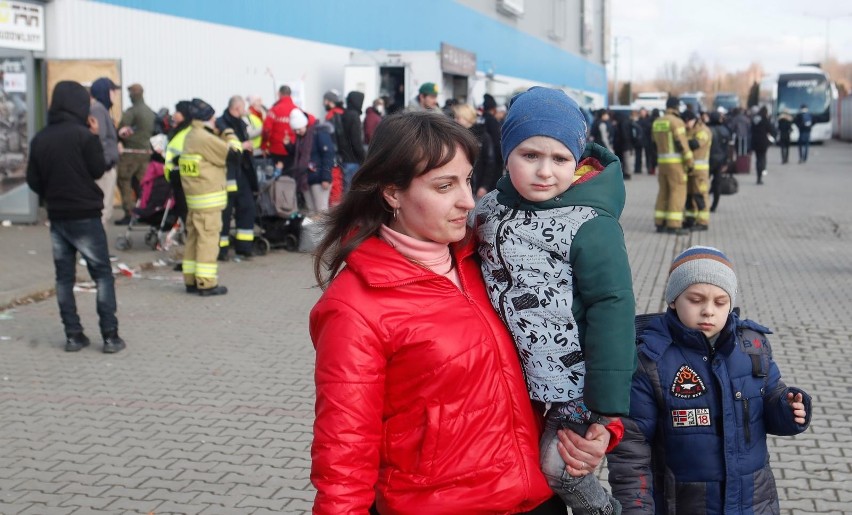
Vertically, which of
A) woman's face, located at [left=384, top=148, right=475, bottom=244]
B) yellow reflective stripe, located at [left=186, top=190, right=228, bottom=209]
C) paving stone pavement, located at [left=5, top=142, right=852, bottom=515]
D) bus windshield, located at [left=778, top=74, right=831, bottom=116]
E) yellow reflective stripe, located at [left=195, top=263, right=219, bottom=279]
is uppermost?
bus windshield, located at [left=778, top=74, right=831, bottom=116]

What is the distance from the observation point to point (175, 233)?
13984mm

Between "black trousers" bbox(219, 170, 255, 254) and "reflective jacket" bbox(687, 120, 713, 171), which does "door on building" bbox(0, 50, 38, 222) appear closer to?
"black trousers" bbox(219, 170, 255, 254)

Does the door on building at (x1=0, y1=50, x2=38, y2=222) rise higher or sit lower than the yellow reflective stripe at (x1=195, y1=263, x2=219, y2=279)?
higher

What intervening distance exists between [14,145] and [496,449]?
14222 mm

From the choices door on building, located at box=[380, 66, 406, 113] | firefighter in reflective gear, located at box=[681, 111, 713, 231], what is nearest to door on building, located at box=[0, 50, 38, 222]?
firefighter in reflective gear, located at box=[681, 111, 713, 231]

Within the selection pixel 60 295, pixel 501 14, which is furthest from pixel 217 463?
pixel 501 14

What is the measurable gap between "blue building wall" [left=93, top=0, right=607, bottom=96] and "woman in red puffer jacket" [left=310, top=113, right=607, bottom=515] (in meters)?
16.3

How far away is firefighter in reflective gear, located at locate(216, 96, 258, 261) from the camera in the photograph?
12.5 m

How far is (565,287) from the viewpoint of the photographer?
8.09 ft

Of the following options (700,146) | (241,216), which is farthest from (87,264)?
(700,146)

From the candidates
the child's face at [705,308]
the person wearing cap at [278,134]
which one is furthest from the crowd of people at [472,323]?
the person wearing cap at [278,134]

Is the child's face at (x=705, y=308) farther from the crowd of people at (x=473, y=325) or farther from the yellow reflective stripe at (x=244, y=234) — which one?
the yellow reflective stripe at (x=244, y=234)

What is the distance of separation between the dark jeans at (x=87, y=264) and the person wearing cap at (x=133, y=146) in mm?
7725

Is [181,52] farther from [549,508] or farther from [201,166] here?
[549,508]
